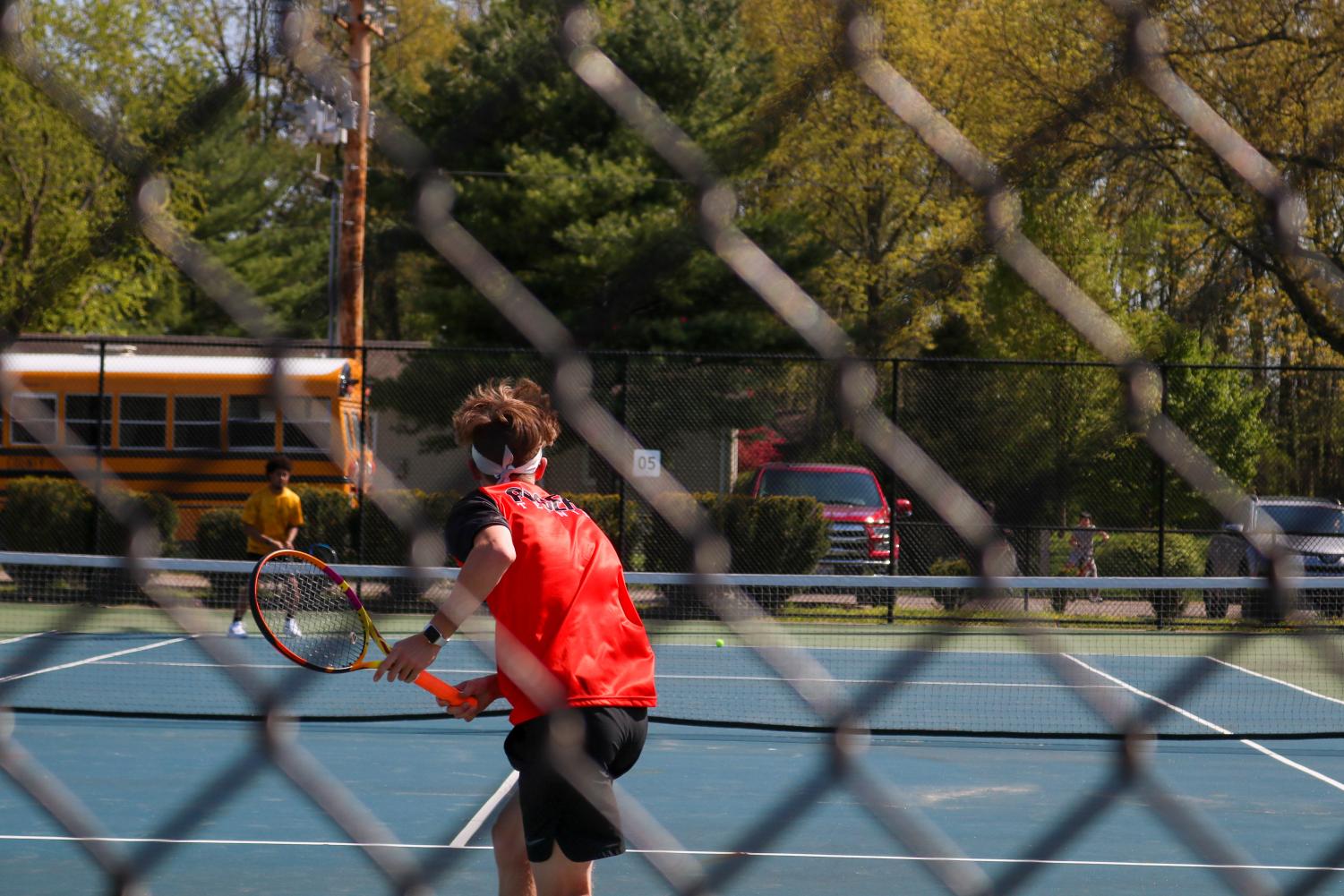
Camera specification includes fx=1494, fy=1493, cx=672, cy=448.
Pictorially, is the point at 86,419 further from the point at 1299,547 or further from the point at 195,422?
the point at 1299,547

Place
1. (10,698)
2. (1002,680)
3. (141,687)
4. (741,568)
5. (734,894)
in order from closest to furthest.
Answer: (734,894) → (10,698) → (141,687) → (1002,680) → (741,568)

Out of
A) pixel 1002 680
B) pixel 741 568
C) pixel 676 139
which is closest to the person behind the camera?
pixel 676 139

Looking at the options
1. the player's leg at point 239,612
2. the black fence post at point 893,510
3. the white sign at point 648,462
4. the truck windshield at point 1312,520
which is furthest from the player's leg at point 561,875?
the truck windshield at point 1312,520

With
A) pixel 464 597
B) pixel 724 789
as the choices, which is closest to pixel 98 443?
pixel 724 789

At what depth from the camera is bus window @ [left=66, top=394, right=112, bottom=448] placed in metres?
14.0

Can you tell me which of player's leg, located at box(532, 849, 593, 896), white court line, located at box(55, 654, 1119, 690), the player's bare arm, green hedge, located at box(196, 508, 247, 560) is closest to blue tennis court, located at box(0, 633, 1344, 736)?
white court line, located at box(55, 654, 1119, 690)

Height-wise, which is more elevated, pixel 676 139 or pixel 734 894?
pixel 676 139

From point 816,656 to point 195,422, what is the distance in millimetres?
6070

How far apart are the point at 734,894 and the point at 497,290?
3.66 meters

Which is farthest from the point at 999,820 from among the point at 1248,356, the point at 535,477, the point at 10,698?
the point at 10,698

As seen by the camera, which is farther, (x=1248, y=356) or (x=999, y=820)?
(x=999, y=820)

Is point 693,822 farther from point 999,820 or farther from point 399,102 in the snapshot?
point 399,102

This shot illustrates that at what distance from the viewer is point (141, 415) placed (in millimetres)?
14000

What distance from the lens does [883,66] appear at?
143cm
